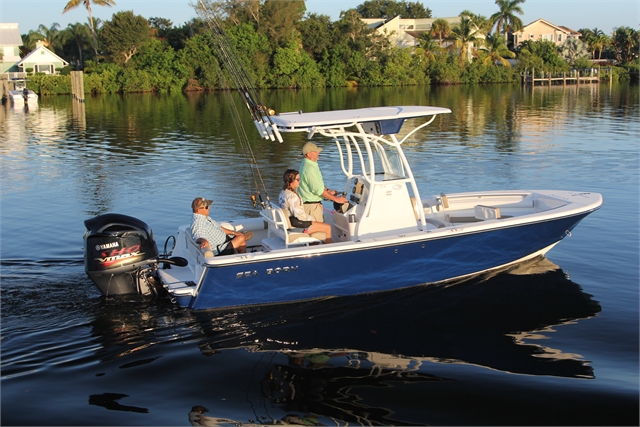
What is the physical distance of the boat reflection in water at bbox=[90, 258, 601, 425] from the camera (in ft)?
21.8

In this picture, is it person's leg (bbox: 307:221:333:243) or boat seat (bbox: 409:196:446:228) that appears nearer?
person's leg (bbox: 307:221:333:243)

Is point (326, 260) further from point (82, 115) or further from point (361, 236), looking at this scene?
point (82, 115)

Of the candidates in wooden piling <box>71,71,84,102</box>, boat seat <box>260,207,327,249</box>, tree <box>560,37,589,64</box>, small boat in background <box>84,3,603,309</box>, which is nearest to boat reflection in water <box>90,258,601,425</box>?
small boat in background <box>84,3,603,309</box>

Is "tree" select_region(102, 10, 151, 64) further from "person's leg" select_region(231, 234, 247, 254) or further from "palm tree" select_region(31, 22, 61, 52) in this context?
"person's leg" select_region(231, 234, 247, 254)

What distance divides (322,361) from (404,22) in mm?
76069

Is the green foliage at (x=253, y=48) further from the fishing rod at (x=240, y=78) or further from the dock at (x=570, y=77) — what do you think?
the fishing rod at (x=240, y=78)

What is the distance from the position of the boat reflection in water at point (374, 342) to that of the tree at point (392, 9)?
97.6 metres

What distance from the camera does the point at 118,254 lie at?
8.48 meters

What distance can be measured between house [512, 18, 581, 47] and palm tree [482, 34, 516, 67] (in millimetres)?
9012

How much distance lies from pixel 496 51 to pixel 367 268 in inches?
2493

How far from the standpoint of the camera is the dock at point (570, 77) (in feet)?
208

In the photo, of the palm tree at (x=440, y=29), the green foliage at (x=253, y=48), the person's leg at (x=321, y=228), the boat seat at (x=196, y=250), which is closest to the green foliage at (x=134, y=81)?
the green foliage at (x=253, y=48)

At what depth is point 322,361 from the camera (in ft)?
24.9

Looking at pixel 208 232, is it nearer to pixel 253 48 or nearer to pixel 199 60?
pixel 199 60
